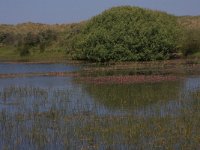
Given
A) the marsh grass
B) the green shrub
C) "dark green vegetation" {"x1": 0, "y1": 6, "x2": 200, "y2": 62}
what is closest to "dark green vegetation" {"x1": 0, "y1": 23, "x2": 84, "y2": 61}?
"dark green vegetation" {"x1": 0, "y1": 6, "x2": 200, "y2": 62}

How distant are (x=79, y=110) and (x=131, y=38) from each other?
34527 millimetres

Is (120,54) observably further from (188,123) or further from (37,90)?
(188,123)

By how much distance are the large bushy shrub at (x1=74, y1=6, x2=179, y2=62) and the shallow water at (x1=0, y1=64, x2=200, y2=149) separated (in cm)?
2178

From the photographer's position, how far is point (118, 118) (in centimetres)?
1834

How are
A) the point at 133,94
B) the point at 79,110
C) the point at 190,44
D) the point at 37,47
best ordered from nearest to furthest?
the point at 79,110 < the point at 133,94 < the point at 190,44 < the point at 37,47

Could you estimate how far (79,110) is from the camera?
21.4 meters

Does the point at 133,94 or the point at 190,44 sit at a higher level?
the point at 133,94

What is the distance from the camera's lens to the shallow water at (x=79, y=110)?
15.5 m

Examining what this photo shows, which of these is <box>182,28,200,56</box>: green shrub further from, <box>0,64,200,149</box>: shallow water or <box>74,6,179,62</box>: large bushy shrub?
<box>0,64,200,149</box>: shallow water

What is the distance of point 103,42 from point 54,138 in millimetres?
A: 41098

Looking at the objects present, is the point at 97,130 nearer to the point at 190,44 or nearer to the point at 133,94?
the point at 133,94

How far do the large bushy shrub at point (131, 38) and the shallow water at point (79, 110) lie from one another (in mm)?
21781

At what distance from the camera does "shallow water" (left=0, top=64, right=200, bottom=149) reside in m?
15.5

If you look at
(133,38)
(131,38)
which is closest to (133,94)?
(131,38)
